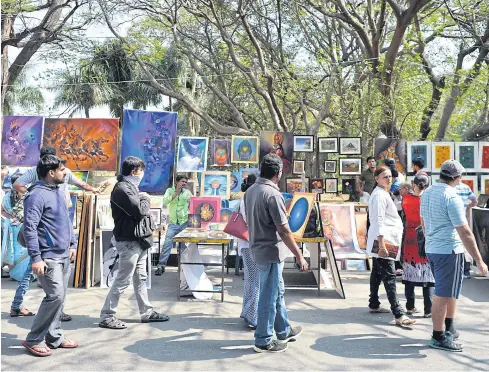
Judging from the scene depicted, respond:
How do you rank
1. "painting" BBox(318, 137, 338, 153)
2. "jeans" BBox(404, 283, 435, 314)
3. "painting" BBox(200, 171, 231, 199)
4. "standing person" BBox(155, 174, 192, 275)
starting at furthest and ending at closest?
1. "painting" BBox(318, 137, 338, 153)
2. "painting" BBox(200, 171, 231, 199)
3. "standing person" BBox(155, 174, 192, 275)
4. "jeans" BBox(404, 283, 435, 314)

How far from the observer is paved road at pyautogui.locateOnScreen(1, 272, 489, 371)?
14.0 feet

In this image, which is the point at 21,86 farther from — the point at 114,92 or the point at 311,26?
the point at 311,26

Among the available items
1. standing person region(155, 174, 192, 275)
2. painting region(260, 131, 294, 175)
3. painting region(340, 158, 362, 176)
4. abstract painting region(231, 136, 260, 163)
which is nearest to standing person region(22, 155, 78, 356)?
standing person region(155, 174, 192, 275)

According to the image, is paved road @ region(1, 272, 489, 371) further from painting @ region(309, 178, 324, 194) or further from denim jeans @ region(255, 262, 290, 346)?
painting @ region(309, 178, 324, 194)

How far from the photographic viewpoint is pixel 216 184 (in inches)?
422

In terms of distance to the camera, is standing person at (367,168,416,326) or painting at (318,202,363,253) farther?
painting at (318,202,363,253)

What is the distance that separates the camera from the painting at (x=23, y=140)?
10.9 metres

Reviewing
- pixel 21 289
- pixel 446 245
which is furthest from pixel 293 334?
pixel 21 289

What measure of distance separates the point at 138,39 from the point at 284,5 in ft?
16.3

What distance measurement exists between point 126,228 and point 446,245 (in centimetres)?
294

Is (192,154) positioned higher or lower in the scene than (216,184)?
higher

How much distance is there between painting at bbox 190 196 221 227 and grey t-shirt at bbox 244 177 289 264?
4193 mm

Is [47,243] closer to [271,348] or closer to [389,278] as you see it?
[271,348]

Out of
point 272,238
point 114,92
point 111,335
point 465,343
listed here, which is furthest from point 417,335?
point 114,92
